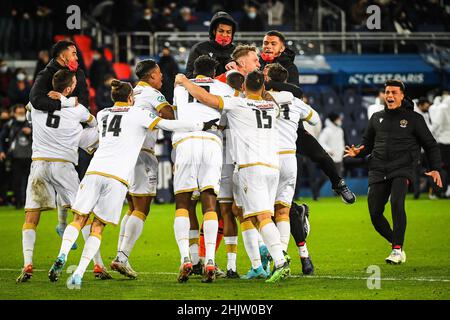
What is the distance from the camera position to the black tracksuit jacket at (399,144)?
13234 mm

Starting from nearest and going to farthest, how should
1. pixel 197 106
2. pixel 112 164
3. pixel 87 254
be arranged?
pixel 87 254 → pixel 112 164 → pixel 197 106

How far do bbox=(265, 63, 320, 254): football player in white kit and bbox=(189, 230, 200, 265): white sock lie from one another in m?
0.92

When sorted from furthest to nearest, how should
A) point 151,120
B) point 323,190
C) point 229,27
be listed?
point 323,190 → point 229,27 → point 151,120

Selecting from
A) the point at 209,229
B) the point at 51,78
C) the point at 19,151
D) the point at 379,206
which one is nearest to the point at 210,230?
the point at 209,229

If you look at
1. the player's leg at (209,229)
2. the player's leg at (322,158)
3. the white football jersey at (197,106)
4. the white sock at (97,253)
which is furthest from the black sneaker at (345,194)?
the white sock at (97,253)

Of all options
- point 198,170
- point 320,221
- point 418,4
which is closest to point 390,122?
point 198,170

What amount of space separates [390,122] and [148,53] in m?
15.8

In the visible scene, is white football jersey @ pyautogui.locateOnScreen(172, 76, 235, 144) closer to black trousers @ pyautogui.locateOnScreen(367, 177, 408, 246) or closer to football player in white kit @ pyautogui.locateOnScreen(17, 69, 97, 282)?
football player in white kit @ pyautogui.locateOnScreen(17, 69, 97, 282)

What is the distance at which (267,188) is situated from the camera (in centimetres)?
1116

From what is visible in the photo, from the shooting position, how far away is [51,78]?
1239 centimetres

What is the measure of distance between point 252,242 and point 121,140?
181 cm

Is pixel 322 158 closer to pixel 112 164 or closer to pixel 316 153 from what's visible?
pixel 316 153

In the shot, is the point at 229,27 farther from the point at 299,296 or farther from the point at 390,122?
the point at 299,296
